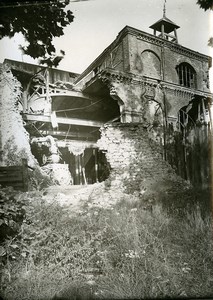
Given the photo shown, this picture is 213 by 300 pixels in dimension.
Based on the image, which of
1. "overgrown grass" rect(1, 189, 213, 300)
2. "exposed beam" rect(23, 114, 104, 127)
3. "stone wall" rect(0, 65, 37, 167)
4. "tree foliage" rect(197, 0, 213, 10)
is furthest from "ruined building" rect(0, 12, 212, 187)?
"overgrown grass" rect(1, 189, 213, 300)

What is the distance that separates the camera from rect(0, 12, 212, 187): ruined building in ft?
18.8

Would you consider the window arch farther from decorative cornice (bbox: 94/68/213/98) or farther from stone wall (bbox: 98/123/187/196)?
stone wall (bbox: 98/123/187/196)

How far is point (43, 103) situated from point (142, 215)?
14.5ft

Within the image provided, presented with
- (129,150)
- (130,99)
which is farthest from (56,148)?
(130,99)

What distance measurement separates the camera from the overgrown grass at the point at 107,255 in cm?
364

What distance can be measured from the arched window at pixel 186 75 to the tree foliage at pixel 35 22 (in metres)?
3.17

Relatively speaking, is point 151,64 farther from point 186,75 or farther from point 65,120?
point 65,120

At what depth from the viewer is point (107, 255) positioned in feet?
13.0

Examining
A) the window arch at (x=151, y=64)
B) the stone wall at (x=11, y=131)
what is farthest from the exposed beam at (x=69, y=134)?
the window arch at (x=151, y=64)

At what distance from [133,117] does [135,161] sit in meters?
1.03

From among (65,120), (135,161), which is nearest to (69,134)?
(65,120)

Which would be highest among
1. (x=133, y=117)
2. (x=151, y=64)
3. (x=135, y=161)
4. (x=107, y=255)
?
(x=151, y=64)

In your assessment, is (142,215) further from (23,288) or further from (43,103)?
(43,103)

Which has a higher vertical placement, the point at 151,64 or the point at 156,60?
the point at 156,60
